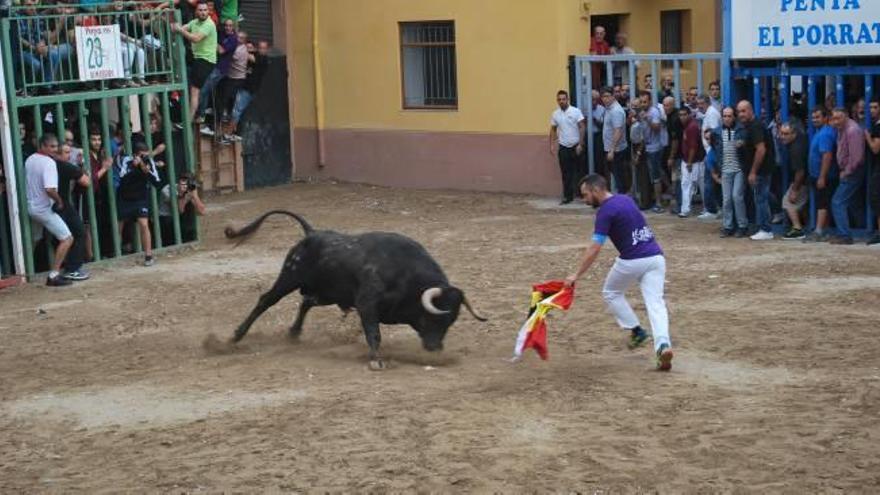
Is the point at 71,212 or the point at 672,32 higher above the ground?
the point at 672,32

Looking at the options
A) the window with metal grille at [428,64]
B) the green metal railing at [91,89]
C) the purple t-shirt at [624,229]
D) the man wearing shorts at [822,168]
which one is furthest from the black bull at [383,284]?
the window with metal grille at [428,64]

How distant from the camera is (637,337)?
12.2 meters

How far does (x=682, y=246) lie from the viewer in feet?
59.5

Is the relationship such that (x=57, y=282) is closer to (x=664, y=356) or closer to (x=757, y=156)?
(x=664, y=356)

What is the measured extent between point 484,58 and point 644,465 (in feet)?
51.7

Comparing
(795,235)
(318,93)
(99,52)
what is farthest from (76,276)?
(318,93)

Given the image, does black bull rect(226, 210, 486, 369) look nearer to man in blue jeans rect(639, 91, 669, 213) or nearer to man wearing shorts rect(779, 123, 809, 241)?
man wearing shorts rect(779, 123, 809, 241)

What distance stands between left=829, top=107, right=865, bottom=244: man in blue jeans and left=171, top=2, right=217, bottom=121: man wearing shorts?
33.6 ft

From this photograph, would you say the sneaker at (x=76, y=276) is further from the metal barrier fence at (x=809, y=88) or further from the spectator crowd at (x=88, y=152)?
the metal barrier fence at (x=809, y=88)

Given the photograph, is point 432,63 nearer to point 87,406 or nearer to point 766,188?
point 766,188

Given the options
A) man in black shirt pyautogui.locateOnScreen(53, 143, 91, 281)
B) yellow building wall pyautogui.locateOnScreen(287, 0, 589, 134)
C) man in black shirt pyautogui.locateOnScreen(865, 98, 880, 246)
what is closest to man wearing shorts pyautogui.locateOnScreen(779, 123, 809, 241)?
man in black shirt pyautogui.locateOnScreen(865, 98, 880, 246)

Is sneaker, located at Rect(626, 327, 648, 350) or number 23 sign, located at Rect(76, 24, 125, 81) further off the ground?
number 23 sign, located at Rect(76, 24, 125, 81)

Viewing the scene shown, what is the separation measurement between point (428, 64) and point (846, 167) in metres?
9.60

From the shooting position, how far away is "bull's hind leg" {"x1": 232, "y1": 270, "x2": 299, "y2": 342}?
1272 cm
